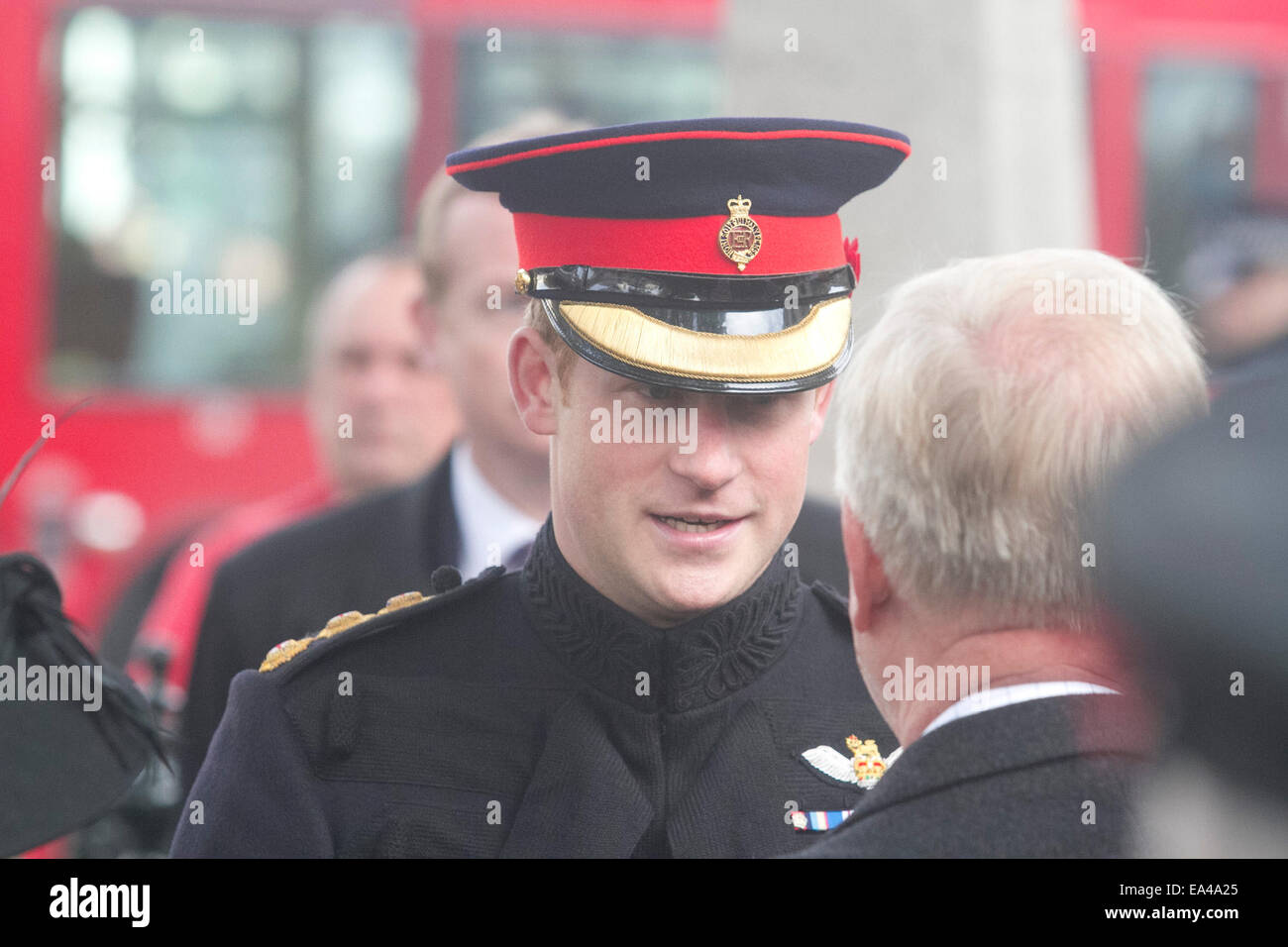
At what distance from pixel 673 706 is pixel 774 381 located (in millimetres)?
454

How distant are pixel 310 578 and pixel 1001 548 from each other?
185 centimetres

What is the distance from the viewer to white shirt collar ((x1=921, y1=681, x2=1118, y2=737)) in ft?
5.36

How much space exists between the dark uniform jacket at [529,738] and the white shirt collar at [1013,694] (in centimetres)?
40

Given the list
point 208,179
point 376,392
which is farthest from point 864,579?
point 208,179

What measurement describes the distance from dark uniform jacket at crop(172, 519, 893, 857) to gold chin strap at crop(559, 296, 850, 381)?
315 millimetres

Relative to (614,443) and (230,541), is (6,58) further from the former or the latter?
(614,443)

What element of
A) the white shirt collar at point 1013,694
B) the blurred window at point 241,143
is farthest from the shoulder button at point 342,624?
the blurred window at point 241,143

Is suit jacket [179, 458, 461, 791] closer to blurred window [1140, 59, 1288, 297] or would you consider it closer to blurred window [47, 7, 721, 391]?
blurred window [47, 7, 721, 391]

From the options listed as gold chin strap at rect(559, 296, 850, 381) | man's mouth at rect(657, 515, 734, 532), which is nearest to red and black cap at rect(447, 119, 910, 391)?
gold chin strap at rect(559, 296, 850, 381)

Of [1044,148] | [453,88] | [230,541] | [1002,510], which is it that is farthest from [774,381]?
[453,88]

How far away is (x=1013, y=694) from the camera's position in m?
1.65

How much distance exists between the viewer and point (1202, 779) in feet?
2.81

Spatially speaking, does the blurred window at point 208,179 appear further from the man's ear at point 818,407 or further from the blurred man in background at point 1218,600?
the blurred man in background at point 1218,600

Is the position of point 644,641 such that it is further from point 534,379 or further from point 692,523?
point 534,379
